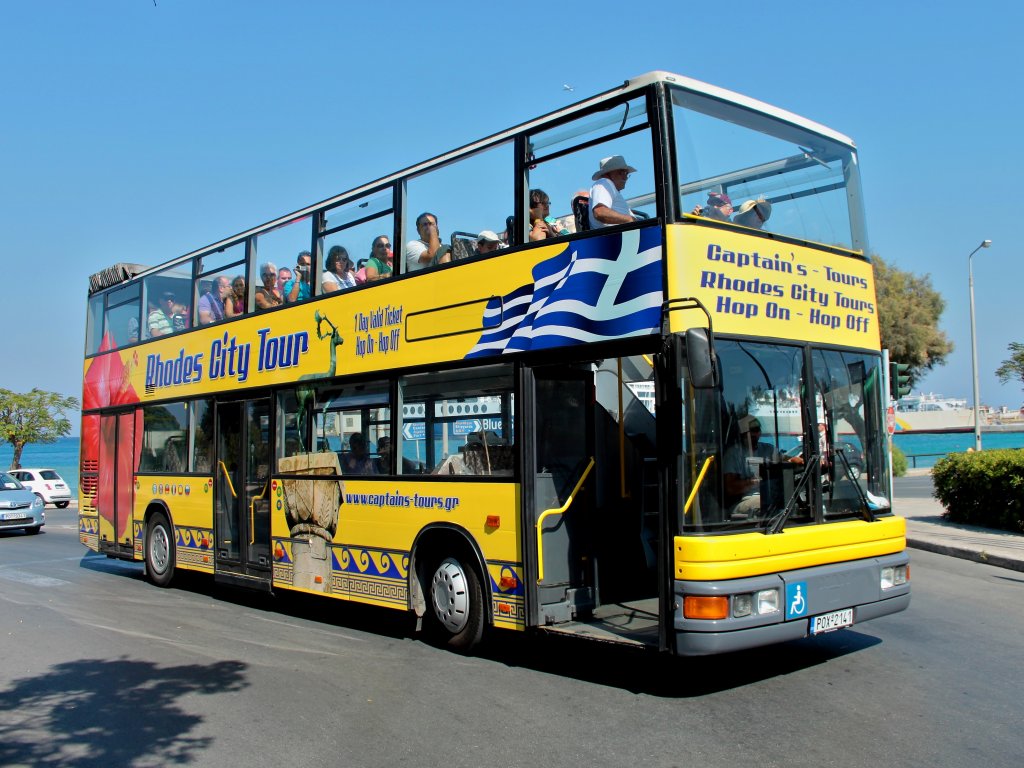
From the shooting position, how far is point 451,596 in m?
7.95

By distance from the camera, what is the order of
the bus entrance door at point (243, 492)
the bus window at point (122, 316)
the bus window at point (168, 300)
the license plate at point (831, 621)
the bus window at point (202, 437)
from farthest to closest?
1. the bus window at point (122, 316)
2. the bus window at point (168, 300)
3. the bus window at point (202, 437)
4. the bus entrance door at point (243, 492)
5. the license plate at point (831, 621)

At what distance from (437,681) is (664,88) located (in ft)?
15.5

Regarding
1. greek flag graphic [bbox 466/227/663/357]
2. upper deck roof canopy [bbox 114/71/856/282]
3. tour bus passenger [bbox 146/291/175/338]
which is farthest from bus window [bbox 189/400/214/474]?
greek flag graphic [bbox 466/227/663/357]

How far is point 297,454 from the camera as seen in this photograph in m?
10.2

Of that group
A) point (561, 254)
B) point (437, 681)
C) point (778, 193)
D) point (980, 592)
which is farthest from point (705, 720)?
point (980, 592)

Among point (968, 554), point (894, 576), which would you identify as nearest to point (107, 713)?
point (894, 576)

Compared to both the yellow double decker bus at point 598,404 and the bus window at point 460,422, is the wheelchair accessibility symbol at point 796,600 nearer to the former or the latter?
the yellow double decker bus at point 598,404

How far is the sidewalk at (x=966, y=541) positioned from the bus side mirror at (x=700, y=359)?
29.0 ft

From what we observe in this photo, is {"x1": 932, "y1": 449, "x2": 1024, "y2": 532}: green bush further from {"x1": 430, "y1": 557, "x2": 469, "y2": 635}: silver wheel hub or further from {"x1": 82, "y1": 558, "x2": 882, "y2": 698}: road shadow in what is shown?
{"x1": 430, "y1": 557, "x2": 469, "y2": 635}: silver wheel hub

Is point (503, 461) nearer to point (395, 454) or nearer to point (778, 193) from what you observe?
point (395, 454)

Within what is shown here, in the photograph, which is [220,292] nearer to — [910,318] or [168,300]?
[168,300]

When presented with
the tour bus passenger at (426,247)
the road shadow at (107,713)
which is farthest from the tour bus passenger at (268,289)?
the road shadow at (107,713)

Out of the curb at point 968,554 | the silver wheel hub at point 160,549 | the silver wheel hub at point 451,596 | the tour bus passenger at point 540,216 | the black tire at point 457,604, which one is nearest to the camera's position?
the tour bus passenger at point 540,216

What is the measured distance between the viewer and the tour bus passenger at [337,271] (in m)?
9.58
